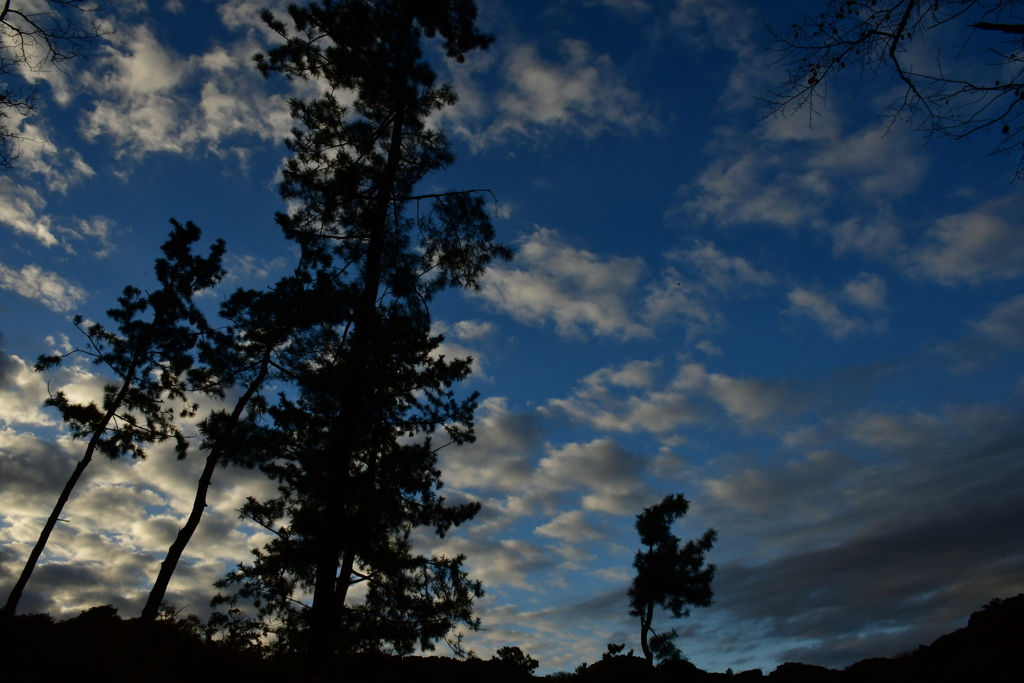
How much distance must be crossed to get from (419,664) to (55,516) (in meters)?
11.7

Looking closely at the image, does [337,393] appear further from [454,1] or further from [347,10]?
[454,1]

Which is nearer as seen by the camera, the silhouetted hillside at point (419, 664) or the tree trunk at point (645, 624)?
the silhouetted hillside at point (419, 664)

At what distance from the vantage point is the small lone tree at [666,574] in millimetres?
20500

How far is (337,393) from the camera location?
1150cm

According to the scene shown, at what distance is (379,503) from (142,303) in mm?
11392

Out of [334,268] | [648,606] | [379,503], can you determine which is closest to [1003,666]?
[379,503]

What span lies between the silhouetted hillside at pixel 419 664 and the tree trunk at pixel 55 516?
652 mm

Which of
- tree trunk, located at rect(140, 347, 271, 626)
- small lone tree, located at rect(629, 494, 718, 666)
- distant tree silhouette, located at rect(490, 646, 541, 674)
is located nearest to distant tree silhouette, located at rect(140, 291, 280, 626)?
tree trunk, located at rect(140, 347, 271, 626)

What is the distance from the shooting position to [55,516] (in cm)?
1472

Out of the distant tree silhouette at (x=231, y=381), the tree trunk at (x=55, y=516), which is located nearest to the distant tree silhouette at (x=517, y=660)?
the distant tree silhouette at (x=231, y=381)

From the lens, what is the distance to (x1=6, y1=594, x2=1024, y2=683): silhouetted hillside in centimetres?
786

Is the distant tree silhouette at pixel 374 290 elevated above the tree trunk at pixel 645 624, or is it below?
above

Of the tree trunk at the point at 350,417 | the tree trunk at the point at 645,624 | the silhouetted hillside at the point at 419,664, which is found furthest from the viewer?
the tree trunk at the point at 645,624

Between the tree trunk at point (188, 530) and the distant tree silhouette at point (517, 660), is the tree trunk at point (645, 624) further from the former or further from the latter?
the tree trunk at point (188, 530)
